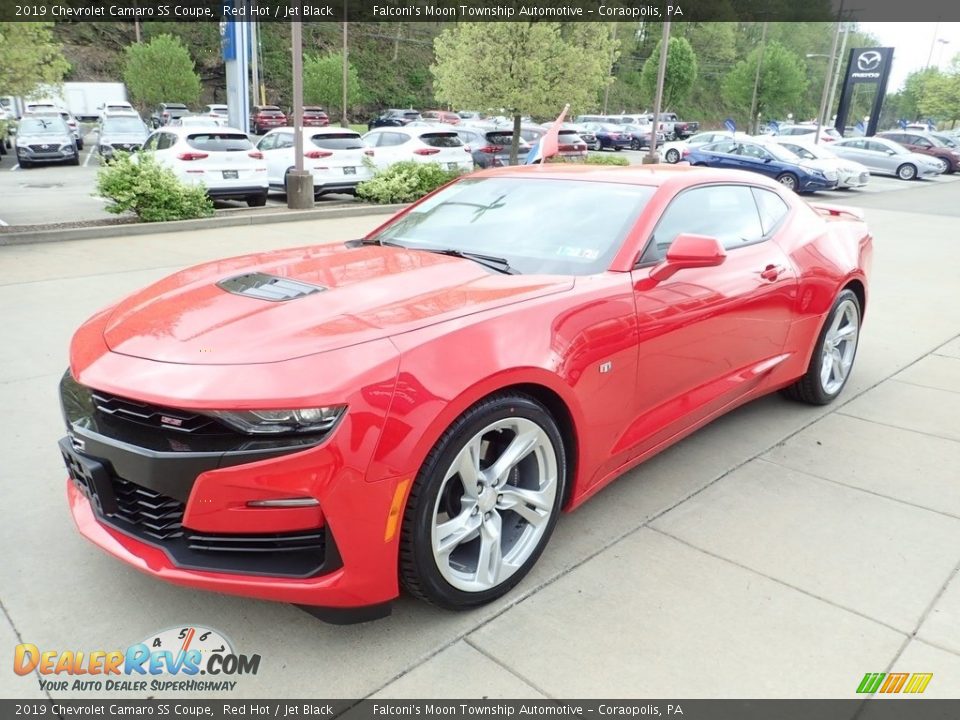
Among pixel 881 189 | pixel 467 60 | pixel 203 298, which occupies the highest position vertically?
pixel 467 60

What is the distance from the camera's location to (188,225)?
11422mm

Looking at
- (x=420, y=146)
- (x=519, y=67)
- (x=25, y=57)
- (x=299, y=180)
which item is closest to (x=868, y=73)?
(x=519, y=67)

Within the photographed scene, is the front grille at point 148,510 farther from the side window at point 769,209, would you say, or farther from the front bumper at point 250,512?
the side window at point 769,209

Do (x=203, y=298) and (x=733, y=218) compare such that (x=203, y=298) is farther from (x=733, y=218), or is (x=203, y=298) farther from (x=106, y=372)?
(x=733, y=218)

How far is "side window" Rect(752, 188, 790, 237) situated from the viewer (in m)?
4.29

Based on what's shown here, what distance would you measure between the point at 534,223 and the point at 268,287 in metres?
1.28

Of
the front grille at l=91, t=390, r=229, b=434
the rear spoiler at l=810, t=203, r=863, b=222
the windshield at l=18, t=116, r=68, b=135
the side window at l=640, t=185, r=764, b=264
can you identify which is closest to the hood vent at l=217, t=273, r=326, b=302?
the front grille at l=91, t=390, r=229, b=434

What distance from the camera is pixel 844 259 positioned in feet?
15.4

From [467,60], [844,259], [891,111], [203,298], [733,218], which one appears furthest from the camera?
[891,111]

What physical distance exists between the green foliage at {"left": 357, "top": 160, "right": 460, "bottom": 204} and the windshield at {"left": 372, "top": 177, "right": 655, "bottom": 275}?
1126 centimetres

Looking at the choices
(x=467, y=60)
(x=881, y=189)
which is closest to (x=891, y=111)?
(x=881, y=189)
